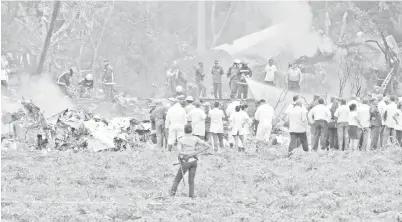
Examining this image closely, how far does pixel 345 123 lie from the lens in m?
20.9

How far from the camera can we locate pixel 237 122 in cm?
2138

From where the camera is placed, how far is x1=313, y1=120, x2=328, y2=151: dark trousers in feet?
68.6

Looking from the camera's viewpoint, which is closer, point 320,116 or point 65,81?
point 320,116

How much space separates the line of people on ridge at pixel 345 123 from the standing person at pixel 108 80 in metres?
10.4

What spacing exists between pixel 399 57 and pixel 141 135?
1612cm

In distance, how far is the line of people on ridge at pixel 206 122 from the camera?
20812 mm

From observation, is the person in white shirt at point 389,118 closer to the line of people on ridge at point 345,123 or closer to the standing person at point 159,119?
the line of people on ridge at point 345,123

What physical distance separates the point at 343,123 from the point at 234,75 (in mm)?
7243

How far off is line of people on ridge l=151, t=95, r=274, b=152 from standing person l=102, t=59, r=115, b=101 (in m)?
8.26

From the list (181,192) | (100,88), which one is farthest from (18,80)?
(181,192)

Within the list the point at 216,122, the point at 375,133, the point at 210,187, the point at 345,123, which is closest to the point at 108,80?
the point at 216,122

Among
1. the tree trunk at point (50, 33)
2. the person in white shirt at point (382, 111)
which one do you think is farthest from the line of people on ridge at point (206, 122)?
the tree trunk at point (50, 33)

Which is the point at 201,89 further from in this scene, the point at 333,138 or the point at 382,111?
the point at 382,111

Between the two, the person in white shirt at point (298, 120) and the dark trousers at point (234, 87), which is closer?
the person in white shirt at point (298, 120)
